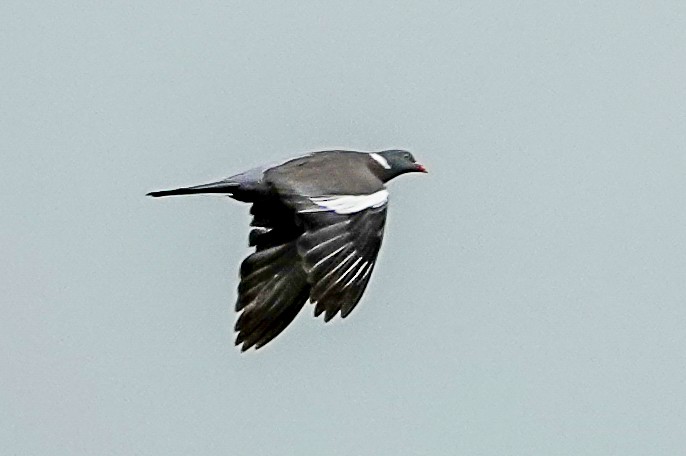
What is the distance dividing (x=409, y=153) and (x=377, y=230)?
12.8 ft

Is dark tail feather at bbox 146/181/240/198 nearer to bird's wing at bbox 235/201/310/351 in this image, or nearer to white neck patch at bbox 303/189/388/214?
bird's wing at bbox 235/201/310/351

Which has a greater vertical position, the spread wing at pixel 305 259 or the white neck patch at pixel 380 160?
the white neck patch at pixel 380 160

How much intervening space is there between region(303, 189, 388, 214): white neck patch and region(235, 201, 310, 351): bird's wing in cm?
77

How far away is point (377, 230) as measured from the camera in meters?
18.7

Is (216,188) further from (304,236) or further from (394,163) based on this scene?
(394,163)

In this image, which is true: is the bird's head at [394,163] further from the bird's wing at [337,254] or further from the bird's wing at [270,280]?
the bird's wing at [337,254]

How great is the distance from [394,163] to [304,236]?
3.84m

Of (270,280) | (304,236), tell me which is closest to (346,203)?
(304,236)

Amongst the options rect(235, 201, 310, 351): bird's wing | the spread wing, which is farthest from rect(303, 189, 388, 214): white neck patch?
rect(235, 201, 310, 351): bird's wing

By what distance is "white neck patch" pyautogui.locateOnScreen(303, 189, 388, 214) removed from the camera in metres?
18.6

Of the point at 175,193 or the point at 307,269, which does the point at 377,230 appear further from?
the point at 175,193

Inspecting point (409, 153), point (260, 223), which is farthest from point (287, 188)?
point (409, 153)

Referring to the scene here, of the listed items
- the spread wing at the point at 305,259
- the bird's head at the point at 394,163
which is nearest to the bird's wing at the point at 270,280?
the spread wing at the point at 305,259

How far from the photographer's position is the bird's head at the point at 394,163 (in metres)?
21.8
